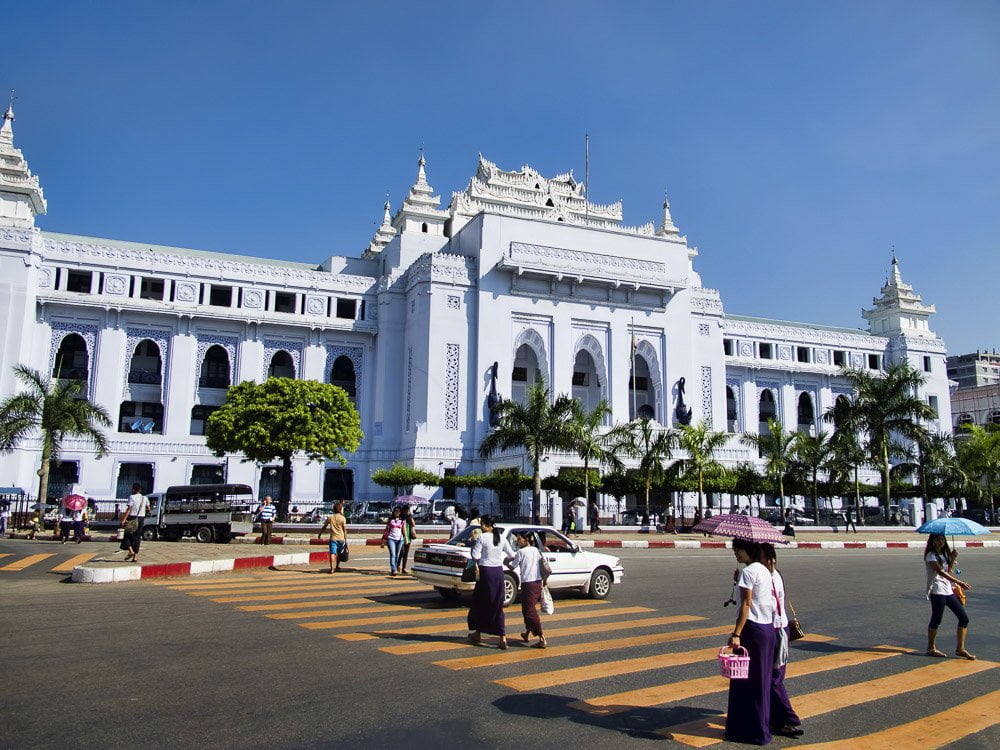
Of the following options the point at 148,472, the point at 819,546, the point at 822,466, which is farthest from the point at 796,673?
the point at 148,472

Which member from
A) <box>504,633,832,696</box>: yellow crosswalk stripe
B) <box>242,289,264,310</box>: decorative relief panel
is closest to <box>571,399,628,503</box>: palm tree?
<box>242,289,264,310</box>: decorative relief panel

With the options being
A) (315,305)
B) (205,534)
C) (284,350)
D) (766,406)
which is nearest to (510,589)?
(205,534)

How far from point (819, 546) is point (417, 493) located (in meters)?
20.6

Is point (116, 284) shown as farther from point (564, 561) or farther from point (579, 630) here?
point (579, 630)

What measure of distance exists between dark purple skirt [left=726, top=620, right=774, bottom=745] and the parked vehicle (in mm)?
22599

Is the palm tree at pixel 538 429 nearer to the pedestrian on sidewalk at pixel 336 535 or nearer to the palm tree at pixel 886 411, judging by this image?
the palm tree at pixel 886 411

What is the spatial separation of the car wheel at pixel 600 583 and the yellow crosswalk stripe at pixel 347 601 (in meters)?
2.59

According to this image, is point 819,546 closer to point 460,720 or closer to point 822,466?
point 822,466

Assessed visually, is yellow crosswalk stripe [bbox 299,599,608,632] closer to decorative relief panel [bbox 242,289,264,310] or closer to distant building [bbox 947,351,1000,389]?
decorative relief panel [bbox 242,289,264,310]

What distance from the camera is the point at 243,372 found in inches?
1875

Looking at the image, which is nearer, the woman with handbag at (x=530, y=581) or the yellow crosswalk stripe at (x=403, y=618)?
the woman with handbag at (x=530, y=581)

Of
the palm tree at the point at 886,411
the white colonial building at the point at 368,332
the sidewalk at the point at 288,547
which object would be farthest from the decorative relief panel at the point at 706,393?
the sidewalk at the point at 288,547

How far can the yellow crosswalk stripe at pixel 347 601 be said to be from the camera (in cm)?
1224

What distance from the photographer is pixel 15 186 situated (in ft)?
144
